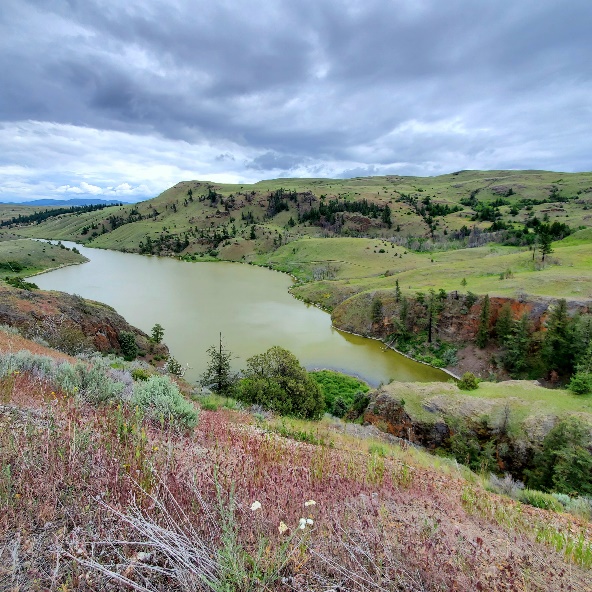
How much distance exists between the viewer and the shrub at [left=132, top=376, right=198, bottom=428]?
6.00 metres

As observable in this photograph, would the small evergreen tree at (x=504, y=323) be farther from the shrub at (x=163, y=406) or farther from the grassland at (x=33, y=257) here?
the grassland at (x=33, y=257)

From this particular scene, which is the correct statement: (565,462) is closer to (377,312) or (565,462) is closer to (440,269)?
(377,312)

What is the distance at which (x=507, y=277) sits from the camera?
40.3m

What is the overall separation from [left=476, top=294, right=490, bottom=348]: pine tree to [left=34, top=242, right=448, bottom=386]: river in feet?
16.3

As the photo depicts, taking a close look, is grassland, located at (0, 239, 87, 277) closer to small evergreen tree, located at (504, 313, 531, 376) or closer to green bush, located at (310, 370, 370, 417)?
green bush, located at (310, 370, 370, 417)

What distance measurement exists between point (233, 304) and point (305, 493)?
4716 centimetres

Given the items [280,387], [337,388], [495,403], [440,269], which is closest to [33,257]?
[337,388]

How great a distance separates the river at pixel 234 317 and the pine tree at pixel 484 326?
16.3ft

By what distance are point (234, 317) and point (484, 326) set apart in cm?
2788

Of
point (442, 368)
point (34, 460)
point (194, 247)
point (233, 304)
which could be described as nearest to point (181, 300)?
point (233, 304)

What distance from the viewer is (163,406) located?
624 centimetres

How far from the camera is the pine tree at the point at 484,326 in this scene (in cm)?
3312

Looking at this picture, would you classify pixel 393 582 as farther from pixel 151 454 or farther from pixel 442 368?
pixel 442 368

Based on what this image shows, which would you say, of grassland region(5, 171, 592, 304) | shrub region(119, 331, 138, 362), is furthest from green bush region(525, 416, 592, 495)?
shrub region(119, 331, 138, 362)
